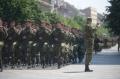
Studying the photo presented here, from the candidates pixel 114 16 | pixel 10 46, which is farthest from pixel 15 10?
pixel 114 16

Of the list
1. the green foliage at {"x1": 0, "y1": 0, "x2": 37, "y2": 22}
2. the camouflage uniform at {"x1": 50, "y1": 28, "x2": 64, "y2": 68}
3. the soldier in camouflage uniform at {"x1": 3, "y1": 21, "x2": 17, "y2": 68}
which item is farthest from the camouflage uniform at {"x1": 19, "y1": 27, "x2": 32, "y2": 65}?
the green foliage at {"x1": 0, "y1": 0, "x2": 37, "y2": 22}

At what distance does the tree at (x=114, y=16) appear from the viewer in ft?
166

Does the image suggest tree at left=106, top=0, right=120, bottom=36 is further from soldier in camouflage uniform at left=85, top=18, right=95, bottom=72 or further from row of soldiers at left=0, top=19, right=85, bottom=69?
soldier in camouflage uniform at left=85, top=18, right=95, bottom=72

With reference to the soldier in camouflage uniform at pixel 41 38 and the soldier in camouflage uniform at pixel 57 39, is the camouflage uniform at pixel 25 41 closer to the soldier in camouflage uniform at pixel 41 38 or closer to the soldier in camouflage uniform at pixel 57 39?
the soldier in camouflage uniform at pixel 41 38

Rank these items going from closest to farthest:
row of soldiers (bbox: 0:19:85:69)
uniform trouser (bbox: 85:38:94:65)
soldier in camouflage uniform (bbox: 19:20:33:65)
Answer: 1. uniform trouser (bbox: 85:38:94:65)
2. row of soldiers (bbox: 0:19:85:69)
3. soldier in camouflage uniform (bbox: 19:20:33:65)

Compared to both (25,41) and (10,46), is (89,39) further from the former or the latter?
(10,46)

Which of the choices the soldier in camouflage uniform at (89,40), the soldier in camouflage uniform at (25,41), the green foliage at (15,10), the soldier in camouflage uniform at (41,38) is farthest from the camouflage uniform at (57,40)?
the green foliage at (15,10)

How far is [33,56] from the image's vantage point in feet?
70.1

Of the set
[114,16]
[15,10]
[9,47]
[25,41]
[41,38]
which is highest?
[15,10]

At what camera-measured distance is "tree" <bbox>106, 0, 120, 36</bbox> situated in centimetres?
5066

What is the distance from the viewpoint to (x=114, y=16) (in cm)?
5122

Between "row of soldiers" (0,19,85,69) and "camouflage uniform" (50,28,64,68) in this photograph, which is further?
"camouflage uniform" (50,28,64,68)

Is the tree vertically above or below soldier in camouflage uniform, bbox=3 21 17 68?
above

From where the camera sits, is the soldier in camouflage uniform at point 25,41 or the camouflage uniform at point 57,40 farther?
the camouflage uniform at point 57,40
